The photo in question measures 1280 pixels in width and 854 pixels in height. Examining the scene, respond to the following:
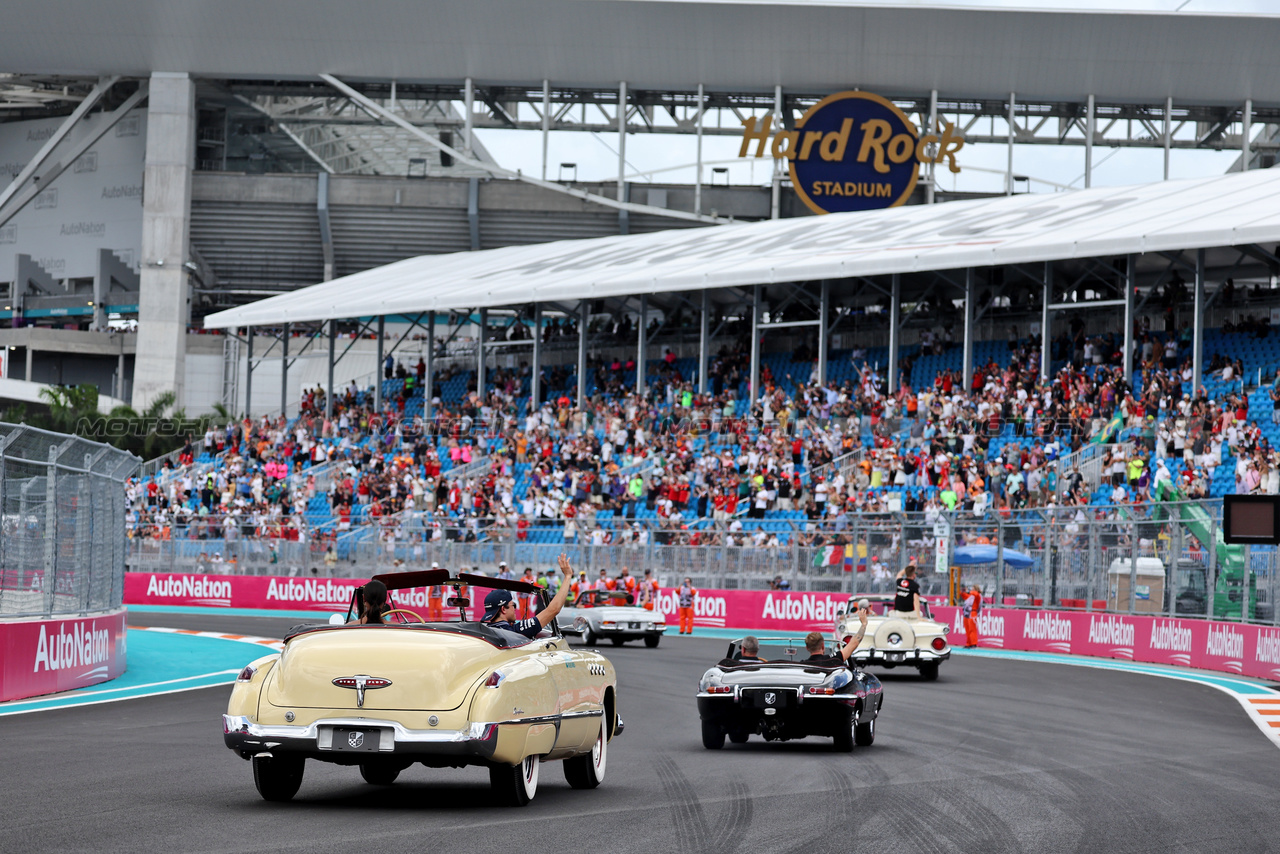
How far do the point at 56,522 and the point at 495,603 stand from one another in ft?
26.9

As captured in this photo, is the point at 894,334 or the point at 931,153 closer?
the point at 894,334

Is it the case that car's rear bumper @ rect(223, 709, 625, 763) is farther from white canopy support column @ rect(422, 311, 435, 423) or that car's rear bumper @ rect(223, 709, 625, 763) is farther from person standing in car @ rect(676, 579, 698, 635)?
white canopy support column @ rect(422, 311, 435, 423)

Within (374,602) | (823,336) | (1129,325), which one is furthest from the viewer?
(823,336)

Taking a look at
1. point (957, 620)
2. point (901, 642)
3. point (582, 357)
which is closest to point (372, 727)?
point (901, 642)

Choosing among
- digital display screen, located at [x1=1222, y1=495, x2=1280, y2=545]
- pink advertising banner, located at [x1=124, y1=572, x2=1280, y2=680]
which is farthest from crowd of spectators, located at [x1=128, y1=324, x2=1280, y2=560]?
digital display screen, located at [x1=1222, y1=495, x2=1280, y2=545]

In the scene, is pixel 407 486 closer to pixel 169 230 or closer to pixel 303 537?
pixel 303 537

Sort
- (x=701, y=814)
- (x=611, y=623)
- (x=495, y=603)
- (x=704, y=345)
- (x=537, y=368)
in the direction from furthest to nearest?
(x=537, y=368) < (x=704, y=345) < (x=611, y=623) < (x=495, y=603) < (x=701, y=814)

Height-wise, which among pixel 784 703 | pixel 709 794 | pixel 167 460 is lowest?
pixel 709 794

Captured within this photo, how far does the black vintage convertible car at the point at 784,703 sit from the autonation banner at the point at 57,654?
7251 millimetres

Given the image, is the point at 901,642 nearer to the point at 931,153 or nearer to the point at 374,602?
the point at 374,602

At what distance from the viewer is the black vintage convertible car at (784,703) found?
13164 mm

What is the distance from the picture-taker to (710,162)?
197 feet

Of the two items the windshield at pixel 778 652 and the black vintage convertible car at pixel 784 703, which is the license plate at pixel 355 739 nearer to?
the black vintage convertible car at pixel 784 703

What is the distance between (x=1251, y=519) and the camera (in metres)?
20.8
